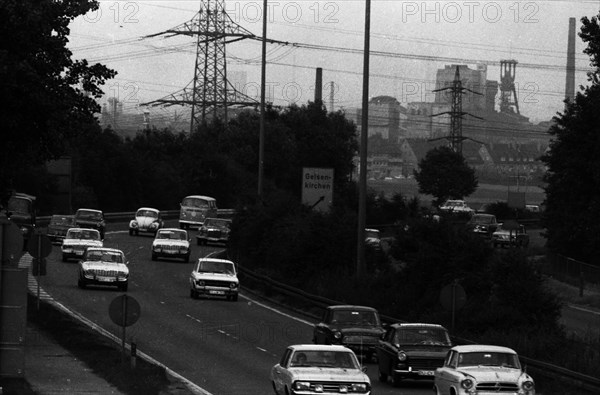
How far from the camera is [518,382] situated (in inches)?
945

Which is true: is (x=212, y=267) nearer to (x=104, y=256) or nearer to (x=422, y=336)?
(x=104, y=256)

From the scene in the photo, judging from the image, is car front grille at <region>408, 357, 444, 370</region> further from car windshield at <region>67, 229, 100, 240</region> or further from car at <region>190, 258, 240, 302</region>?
car windshield at <region>67, 229, 100, 240</region>

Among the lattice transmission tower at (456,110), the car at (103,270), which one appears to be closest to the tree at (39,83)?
the car at (103,270)

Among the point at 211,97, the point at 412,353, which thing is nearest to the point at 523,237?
the point at 211,97

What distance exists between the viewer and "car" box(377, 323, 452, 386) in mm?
29312

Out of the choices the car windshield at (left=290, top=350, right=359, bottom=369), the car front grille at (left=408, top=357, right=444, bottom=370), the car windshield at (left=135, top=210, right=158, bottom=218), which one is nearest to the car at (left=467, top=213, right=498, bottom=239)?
the car windshield at (left=135, top=210, right=158, bottom=218)

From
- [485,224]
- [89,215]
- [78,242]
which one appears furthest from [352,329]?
[485,224]

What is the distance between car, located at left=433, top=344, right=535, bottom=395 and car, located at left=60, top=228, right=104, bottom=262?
35.8m

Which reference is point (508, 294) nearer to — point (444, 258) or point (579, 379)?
point (444, 258)

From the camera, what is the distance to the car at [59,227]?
6906 centimetres

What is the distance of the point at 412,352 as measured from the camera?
2952 cm

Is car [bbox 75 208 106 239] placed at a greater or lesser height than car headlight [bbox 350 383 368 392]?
greater

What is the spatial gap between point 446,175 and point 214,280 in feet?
312

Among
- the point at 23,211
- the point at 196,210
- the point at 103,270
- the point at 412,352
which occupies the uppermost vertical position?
the point at 23,211
